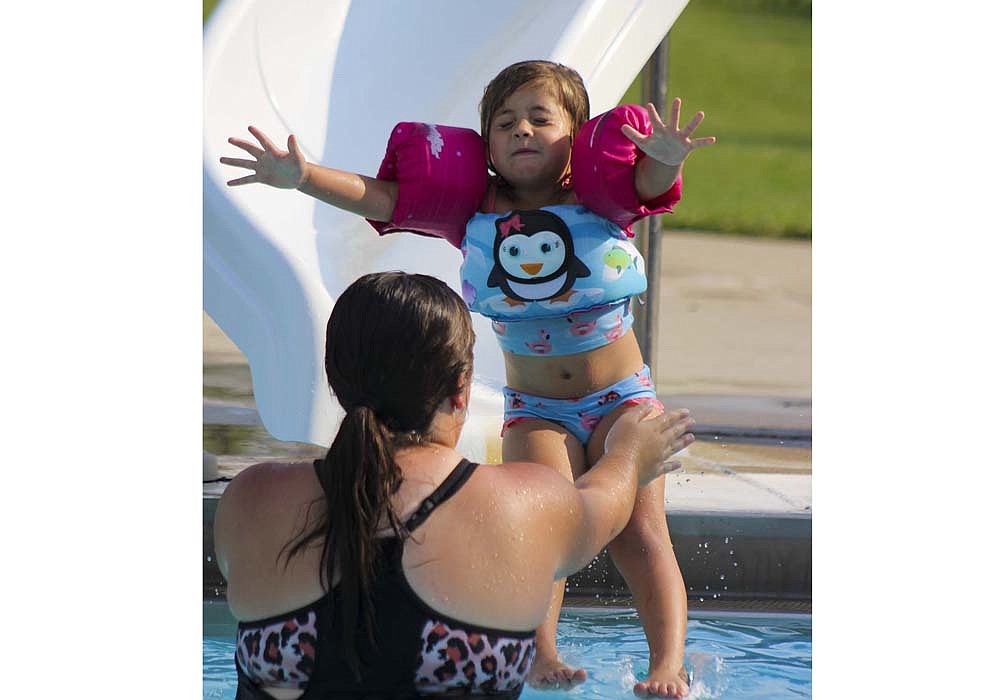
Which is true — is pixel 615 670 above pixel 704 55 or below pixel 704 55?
below

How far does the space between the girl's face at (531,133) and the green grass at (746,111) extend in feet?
28.3

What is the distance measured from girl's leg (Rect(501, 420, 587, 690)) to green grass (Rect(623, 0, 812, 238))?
862 cm

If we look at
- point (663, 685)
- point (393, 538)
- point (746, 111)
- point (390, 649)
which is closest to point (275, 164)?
point (393, 538)

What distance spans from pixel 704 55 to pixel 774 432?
878 cm

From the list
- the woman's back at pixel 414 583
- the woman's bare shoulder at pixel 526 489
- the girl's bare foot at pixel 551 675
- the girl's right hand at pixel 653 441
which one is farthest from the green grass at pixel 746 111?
the woman's back at pixel 414 583

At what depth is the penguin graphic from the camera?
2.83 m

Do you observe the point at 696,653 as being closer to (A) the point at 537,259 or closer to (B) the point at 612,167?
(A) the point at 537,259

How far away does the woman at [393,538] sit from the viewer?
1.90 m

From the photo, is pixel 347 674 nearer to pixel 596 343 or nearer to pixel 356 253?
pixel 596 343

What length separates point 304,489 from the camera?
196 centimetres

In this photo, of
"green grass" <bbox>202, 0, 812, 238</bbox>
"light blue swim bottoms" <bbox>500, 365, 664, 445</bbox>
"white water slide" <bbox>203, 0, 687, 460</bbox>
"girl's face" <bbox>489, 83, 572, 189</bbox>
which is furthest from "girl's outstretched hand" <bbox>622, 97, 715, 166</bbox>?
"green grass" <bbox>202, 0, 812, 238</bbox>
